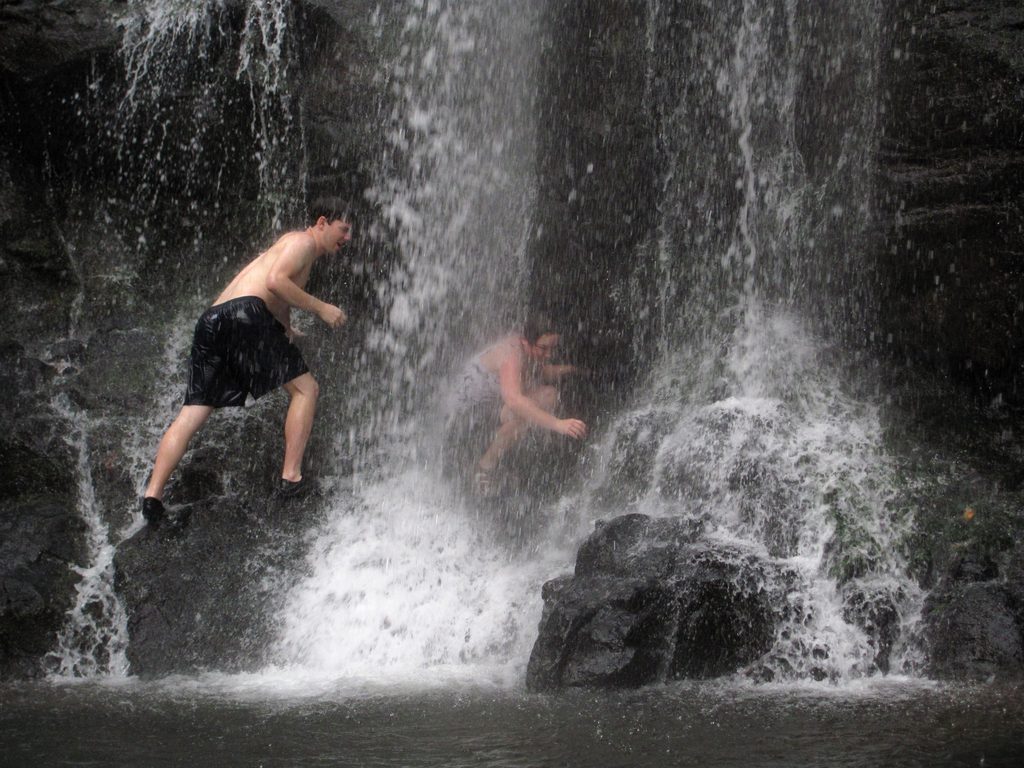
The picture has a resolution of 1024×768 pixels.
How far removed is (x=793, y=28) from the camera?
25.9ft

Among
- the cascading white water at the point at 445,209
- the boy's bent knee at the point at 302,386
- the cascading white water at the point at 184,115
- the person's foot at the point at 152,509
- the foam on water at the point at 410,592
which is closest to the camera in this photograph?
the foam on water at the point at 410,592

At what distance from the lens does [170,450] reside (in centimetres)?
619

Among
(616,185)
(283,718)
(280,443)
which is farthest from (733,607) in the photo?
(616,185)

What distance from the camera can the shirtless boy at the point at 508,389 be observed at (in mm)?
7191

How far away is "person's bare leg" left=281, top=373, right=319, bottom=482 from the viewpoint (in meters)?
6.51

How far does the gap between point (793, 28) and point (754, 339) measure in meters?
2.31

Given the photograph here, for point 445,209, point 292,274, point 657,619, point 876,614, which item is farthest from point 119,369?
point 876,614

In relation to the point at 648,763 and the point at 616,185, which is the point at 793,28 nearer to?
the point at 616,185

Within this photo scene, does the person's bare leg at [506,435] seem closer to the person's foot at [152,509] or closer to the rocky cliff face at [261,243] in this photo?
the rocky cliff face at [261,243]

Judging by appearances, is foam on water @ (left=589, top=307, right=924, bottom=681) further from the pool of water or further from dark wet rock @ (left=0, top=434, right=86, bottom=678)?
dark wet rock @ (left=0, top=434, right=86, bottom=678)

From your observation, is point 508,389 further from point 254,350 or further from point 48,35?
point 48,35

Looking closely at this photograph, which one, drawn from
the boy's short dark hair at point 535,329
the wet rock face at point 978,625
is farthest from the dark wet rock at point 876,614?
the boy's short dark hair at point 535,329

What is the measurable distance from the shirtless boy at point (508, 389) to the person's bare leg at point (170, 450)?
1.94 m

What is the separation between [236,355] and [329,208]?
6.47 feet
